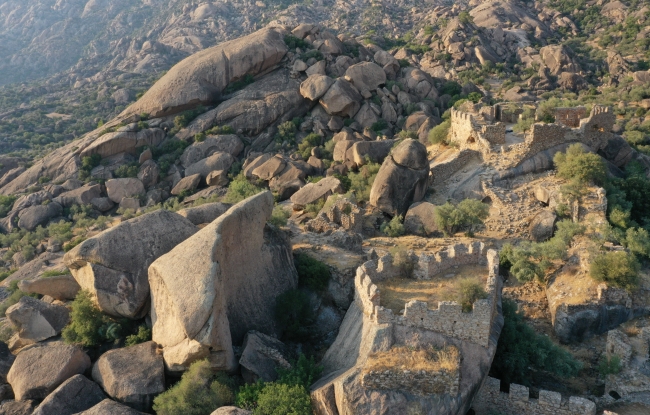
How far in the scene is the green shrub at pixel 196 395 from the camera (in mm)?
14414

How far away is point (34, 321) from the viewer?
58.7 ft

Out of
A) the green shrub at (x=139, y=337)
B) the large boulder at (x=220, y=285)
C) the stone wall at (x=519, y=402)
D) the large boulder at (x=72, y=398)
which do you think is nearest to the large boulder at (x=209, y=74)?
the large boulder at (x=220, y=285)

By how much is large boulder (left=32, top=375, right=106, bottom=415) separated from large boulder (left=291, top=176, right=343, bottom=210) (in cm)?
1835

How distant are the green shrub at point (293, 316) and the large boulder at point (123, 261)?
414cm

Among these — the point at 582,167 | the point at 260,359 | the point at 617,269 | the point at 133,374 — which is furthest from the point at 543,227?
the point at 133,374

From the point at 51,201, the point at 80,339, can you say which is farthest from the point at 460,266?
the point at 51,201

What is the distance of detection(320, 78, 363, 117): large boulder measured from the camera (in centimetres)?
4394

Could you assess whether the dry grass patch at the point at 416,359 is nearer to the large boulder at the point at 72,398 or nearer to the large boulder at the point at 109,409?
the large boulder at the point at 109,409

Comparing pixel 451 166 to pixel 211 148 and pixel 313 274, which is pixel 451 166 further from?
pixel 211 148

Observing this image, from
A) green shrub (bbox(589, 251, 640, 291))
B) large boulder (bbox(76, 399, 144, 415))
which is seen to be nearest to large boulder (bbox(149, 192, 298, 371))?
large boulder (bbox(76, 399, 144, 415))

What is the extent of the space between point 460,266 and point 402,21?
95677mm

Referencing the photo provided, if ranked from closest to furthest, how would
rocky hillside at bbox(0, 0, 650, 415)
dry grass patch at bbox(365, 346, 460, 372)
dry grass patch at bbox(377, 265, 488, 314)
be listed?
dry grass patch at bbox(365, 346, 460, 372), rocky hillside at bbox(0, 0, 650, 415), dry grass patch at bbox(377, 265, 488, 314)

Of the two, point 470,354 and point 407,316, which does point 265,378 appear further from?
point 470,354

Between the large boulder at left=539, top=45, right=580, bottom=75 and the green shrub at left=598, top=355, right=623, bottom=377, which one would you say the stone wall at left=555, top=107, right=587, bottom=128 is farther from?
the large boulder at left=539, top=45, right=580, bottom=75
